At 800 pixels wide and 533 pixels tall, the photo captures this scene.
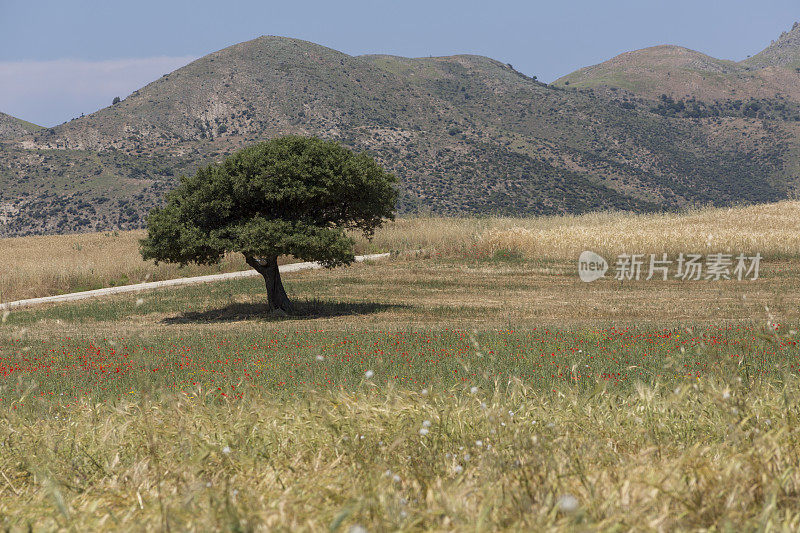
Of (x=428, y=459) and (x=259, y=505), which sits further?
(x=428, y=459)

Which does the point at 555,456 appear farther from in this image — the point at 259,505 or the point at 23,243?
Answer: the point at 23,243

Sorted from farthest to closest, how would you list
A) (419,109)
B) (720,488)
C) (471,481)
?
(419,109)
(471,481)
(720,488)

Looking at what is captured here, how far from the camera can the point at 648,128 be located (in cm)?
14875

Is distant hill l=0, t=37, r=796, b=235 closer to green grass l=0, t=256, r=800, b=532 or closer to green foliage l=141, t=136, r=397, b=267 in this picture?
green foliage l=141, t=136, r=397, b=267

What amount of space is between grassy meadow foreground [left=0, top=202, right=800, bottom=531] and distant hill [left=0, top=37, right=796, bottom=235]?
75.2 m

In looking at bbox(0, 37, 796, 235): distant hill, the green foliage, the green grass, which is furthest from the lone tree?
bbox(0, 37, 796, 235): distant hill

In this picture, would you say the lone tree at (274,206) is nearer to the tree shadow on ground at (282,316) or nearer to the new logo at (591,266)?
the tree shadow on ground at (282,316)

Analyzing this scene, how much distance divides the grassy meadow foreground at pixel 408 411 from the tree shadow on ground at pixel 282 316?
151 mm

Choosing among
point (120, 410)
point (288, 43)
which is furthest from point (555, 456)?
point (288, 43)

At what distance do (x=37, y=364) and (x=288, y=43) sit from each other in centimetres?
14433

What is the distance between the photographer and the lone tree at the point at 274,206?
20000 millimetres

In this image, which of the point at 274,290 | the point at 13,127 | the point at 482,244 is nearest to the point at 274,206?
the point at 274,290

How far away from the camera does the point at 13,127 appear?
184 metres

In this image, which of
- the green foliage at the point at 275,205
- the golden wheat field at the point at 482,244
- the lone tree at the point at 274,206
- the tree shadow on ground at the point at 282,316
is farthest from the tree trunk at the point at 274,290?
the golden wheat field at the point at 482,244
